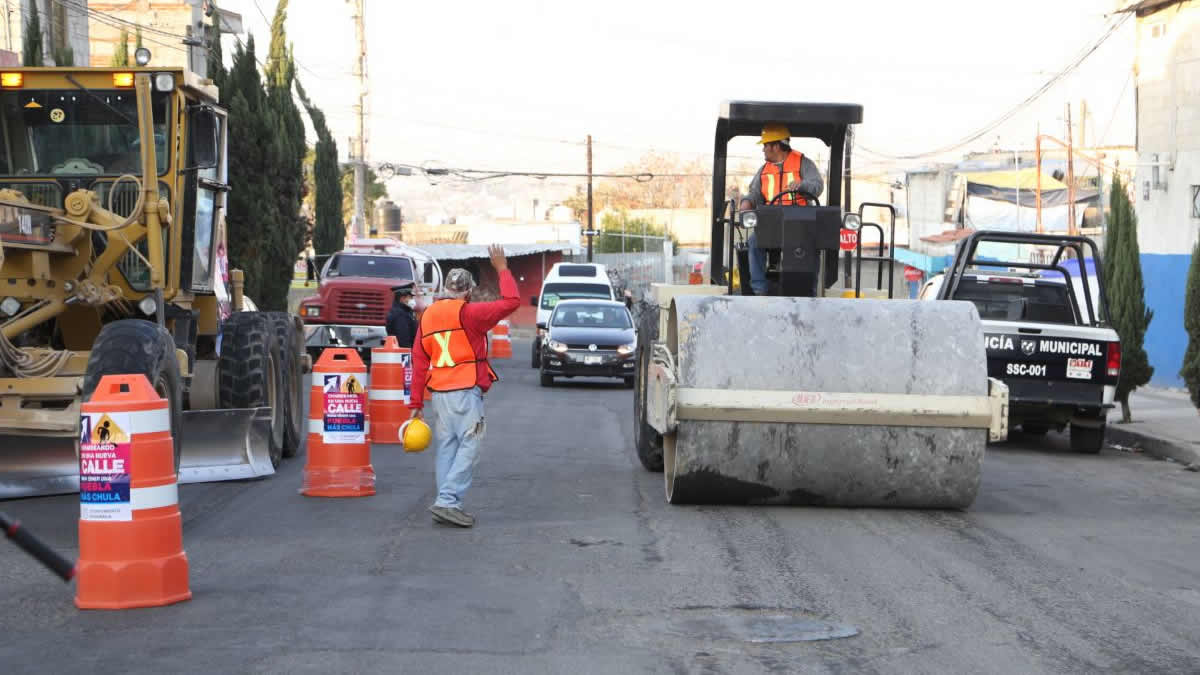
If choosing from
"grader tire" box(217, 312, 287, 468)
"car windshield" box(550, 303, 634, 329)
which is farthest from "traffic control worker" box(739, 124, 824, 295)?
"car windshield" box(550, 303, 634, 329)

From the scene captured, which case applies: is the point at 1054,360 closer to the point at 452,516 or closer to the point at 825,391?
the point at 825,391

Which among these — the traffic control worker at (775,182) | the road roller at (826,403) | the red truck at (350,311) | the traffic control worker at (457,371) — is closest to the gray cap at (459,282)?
the traffic control worker at (457,371)

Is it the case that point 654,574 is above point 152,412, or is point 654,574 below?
below

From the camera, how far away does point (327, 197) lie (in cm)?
4422

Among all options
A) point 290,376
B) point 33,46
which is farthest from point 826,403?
point 33,46

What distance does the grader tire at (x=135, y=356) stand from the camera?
9805mm

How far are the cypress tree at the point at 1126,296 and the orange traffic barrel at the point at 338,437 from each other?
1034cm

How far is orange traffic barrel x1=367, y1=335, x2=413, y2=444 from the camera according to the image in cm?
1595

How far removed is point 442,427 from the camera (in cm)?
1036

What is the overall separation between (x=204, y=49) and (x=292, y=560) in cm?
1971

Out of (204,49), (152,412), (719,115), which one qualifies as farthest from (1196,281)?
(204,49)

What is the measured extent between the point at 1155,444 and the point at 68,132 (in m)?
11.8

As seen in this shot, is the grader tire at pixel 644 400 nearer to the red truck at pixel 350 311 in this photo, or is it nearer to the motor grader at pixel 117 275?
the motor grader at pixel 117 275

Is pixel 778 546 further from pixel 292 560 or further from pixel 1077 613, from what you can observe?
pixel 292 560
